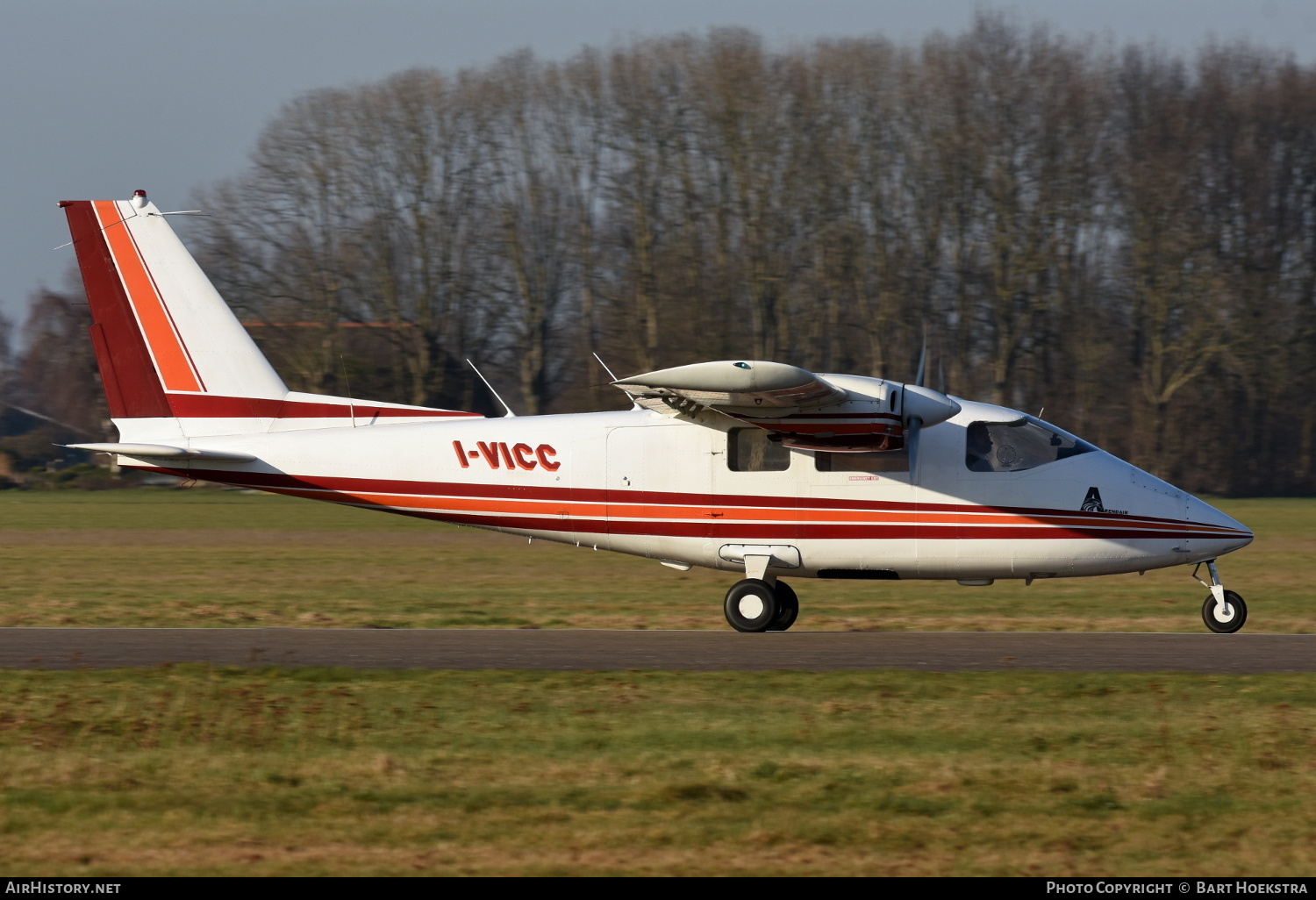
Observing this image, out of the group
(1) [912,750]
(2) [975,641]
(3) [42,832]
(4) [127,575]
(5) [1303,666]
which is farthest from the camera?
(4) [127,575]

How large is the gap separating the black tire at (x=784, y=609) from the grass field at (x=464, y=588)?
37.0 inches

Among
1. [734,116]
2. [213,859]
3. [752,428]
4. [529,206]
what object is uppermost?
[734,116]

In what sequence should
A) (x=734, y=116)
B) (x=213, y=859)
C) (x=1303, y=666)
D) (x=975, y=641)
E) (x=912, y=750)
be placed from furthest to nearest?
(x=734, y=116), (x=975, y=641), (x=1303, y=666), (x=912, y=750), (x=213, y=859)

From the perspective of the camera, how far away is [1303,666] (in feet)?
38.8

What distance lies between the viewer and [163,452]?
14.5 meters

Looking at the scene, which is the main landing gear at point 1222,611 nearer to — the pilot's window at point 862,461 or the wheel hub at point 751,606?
the pilot's window at point 862,461

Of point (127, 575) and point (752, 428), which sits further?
point (127, 575)

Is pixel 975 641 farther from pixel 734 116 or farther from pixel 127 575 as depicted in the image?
pixel 734 116

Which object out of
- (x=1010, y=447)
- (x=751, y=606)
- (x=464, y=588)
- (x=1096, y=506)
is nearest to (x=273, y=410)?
(x=751, y=606)

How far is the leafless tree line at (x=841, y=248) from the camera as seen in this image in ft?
149

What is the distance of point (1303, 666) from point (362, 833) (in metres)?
8.58

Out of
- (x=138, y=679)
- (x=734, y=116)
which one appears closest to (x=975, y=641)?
(x=138, y=679)

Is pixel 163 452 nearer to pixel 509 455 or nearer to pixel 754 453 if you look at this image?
pixel 509 455

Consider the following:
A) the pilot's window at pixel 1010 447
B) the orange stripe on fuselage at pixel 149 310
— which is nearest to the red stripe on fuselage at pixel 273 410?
the orange stripe on fuselage at pixel 149 310
